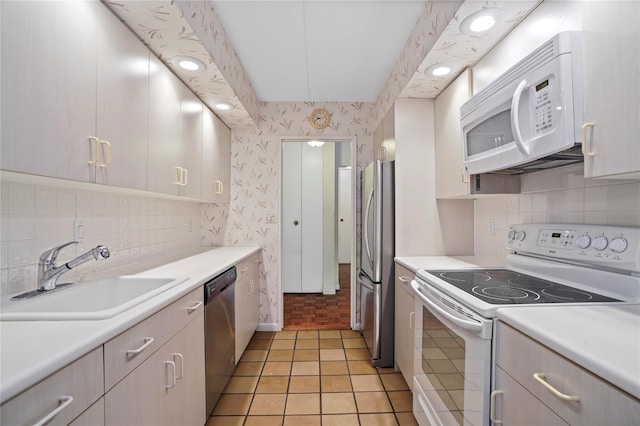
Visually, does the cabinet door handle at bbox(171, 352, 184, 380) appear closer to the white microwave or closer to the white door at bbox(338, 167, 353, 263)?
the white microwave

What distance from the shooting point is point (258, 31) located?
1.98m

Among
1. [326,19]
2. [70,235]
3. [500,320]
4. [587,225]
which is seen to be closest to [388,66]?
[326,19]

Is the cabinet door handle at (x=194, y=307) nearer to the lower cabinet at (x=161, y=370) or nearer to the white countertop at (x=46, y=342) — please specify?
the lower cabinet at (x=161, y=370)

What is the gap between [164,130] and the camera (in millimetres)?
1752

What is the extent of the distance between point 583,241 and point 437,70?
4.08ft

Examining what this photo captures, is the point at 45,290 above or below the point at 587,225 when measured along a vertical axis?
below

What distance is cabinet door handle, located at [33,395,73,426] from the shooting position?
24.5 inches

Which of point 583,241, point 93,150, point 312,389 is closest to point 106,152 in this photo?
point 93,150

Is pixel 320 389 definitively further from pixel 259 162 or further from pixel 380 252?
pixel 259 162

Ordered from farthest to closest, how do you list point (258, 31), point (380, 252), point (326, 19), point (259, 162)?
point (259, 162)
point (380, 252)
point (258, 31)
point (326, 19)

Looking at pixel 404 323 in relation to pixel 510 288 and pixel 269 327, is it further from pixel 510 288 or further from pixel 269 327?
pixel 269 327

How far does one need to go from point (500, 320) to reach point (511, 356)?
109mm

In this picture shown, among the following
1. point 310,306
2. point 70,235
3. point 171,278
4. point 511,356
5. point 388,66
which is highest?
point 388,66

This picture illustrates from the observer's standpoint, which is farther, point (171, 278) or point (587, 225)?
point (171, 278)
